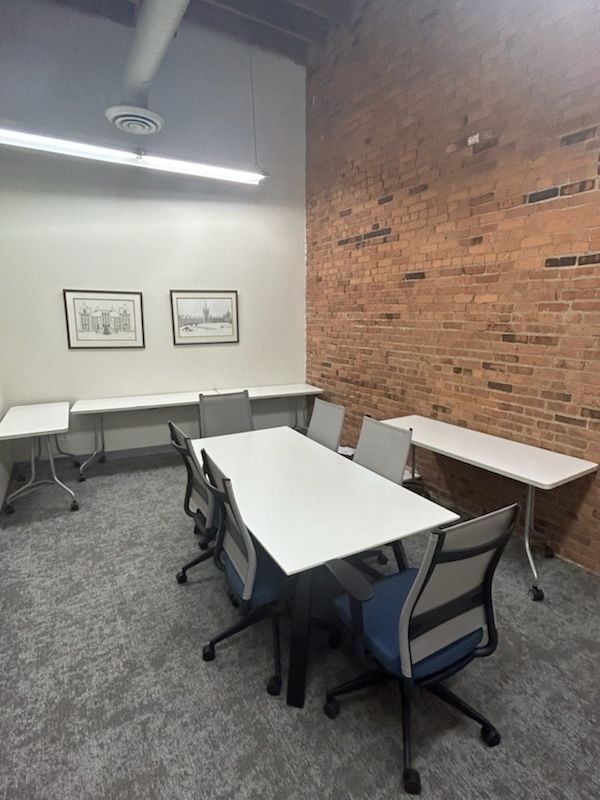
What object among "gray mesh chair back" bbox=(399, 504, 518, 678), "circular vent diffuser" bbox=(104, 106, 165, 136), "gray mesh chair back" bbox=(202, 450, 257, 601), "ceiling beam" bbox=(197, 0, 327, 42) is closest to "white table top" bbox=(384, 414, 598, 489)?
"gray mesh chair back" bbox=(399, 504, 518, 678)

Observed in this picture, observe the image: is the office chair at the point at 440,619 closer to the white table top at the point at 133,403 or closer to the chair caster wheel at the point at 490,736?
the chair caster wheel at the point at 490,736

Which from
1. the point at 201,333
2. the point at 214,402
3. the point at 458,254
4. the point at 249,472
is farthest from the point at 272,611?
the point at 201,333

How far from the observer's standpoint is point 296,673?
1738 millimetres

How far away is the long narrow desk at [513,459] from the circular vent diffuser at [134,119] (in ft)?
11.3

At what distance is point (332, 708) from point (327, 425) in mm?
1805

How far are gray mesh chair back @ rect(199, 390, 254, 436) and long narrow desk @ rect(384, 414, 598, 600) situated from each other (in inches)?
56.9

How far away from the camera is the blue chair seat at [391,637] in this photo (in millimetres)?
1443

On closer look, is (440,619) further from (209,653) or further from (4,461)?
(4,461)

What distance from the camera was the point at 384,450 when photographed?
2.58 metres

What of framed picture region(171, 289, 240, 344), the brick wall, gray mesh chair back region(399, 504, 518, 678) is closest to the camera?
gray mesh chair back region(399, 504, 518, 678)

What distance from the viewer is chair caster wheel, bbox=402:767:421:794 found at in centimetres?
142

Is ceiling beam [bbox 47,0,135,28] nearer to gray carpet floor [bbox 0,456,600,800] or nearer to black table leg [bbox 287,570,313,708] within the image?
gray carpet floor [bbox 0,456,600,800]

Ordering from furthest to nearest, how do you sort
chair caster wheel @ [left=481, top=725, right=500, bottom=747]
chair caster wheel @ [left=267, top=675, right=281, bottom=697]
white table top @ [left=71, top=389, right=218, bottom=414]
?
white table top @ [left=71, top=389, right=218, bottom=414], chair caster wheel @ [left=267, top=675, right=281, bottom=697], chair caster wheel @ [left=481, top=725, right=500, bottom=747]

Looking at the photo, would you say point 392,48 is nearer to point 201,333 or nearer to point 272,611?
point 201,333
